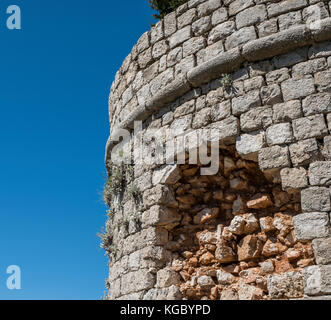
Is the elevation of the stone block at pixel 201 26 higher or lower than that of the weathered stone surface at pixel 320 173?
higher

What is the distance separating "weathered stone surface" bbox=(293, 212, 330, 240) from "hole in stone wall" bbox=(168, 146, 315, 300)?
0.11m

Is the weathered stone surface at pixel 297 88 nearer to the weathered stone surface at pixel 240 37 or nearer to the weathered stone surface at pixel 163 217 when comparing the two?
the weathered stone surface at pixel 240 37

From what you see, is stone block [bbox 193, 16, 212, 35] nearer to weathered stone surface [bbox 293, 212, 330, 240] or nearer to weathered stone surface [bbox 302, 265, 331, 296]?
weathered stone surface [bbox 293, 212, 330, 240]

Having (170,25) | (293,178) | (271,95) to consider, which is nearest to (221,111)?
(271,95)

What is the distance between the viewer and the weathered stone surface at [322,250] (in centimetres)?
405

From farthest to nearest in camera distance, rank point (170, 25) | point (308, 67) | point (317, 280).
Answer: point (170, 25) → point (308, 67) → point (317, 280)

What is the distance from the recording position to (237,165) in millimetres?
5020

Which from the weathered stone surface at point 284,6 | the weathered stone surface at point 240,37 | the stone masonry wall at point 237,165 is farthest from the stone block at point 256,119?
the weathered stone surface at point 284,6

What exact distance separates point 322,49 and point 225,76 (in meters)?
0.98

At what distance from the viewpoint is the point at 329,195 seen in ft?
13.8

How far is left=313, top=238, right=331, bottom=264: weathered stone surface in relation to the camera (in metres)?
4.05

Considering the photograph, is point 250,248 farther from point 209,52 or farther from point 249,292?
point 209,52

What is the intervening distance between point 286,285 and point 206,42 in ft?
8.91

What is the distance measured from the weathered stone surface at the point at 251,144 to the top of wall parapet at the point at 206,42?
0.80 metres
